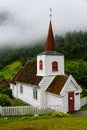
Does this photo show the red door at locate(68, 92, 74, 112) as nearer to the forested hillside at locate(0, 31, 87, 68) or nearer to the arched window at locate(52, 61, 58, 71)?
the arched window at locate(52, 61, 58, 71)

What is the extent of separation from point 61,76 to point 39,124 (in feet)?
50.3

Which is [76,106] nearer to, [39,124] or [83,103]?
[83,103]

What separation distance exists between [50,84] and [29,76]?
554cm

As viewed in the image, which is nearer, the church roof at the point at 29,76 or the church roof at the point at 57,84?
the church roof at the point at 57,84

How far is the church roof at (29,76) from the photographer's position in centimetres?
3602

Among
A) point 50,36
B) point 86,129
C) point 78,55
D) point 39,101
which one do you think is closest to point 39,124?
point 86,129

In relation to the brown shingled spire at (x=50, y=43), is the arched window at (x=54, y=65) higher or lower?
lower

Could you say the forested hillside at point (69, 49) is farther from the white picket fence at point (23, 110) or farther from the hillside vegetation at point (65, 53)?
the white picket fence at point (23, 110)

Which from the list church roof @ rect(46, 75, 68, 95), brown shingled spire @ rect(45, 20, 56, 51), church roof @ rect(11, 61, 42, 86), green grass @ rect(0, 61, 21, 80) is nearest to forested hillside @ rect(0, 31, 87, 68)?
green grass @ rect(0, 61, 21, 80)

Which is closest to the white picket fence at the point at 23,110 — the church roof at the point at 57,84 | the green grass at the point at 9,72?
the church roof at the point at 57,84

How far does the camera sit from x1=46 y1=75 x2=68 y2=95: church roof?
32.1 m

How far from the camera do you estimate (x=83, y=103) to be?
115 ft

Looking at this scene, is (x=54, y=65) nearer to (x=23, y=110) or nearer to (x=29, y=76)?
(x=29, y=76)

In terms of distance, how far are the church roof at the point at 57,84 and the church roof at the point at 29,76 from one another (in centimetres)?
197
